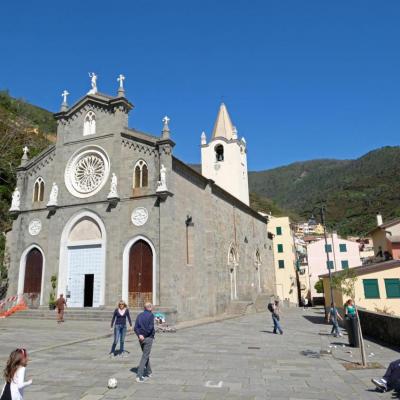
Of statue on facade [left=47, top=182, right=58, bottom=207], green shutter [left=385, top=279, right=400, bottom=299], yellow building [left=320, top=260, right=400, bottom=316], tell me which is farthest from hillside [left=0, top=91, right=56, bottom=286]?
green shutter [left=385, top=279, right=400, bottom=299]

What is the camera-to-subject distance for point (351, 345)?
45.5 ft

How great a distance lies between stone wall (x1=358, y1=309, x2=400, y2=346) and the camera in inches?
527

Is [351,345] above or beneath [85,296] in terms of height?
beneath

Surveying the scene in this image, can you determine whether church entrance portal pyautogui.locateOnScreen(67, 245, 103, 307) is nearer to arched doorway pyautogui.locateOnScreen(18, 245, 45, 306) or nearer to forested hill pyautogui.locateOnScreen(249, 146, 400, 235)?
arched doorway pyautogui.locateOnScreen(18, 245, 45, 306)

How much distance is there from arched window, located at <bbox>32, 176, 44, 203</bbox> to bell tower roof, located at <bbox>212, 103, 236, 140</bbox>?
65.9 ft

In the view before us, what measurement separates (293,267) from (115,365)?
1819 inches

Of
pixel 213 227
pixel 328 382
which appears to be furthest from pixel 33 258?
pixel 328 382

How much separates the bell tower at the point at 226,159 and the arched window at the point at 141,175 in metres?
16.6

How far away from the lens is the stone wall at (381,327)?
13383 millimetres

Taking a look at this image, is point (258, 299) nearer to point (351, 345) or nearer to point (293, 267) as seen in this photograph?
point (293, 267)

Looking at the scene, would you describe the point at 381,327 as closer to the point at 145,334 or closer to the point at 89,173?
the point at 145,334

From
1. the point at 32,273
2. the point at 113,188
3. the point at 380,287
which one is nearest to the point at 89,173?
the point at 113,188

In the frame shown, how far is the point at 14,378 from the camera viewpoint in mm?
4738

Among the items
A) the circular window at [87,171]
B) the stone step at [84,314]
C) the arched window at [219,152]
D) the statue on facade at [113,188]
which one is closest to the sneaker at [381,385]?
the stone step at [84,314]
